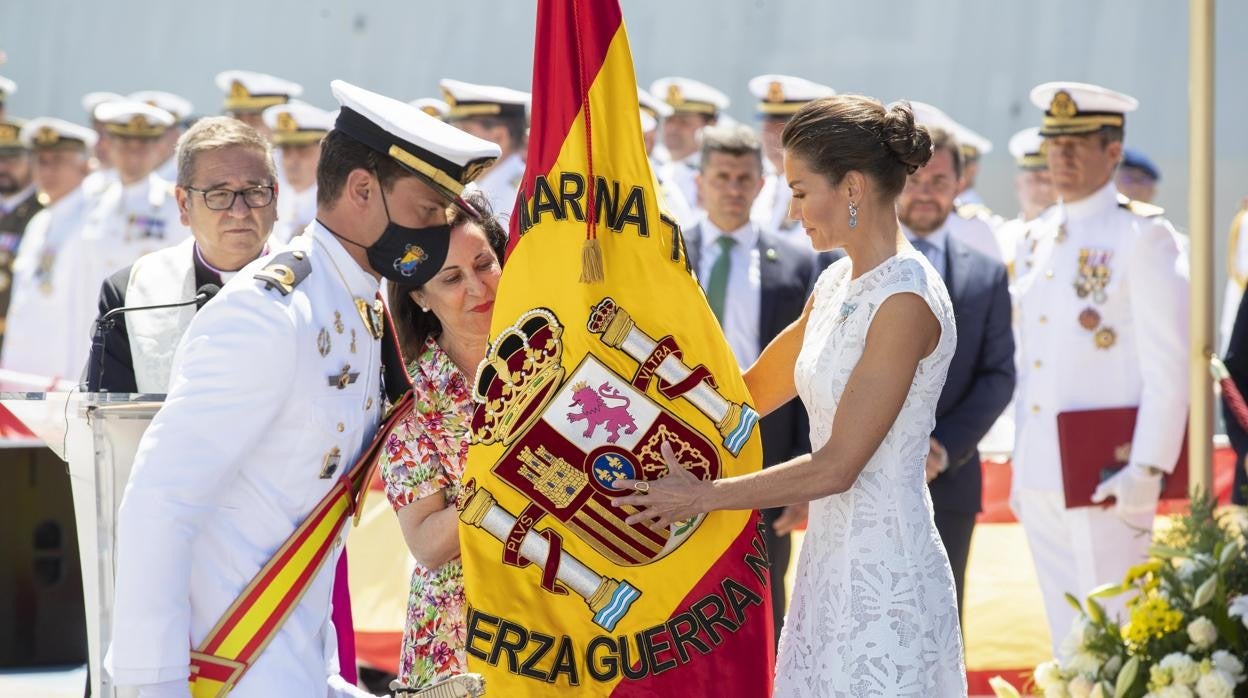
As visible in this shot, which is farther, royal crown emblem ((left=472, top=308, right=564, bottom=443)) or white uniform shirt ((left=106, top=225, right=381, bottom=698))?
royal crown emblem ((left=472, top=308, right=564, bottom=443))

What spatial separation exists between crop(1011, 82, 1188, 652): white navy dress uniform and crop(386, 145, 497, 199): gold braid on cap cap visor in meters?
3.14

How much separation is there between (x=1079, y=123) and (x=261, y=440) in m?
3.85

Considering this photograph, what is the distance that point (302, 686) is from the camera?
2.42 meters

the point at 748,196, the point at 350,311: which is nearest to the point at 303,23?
the point at 748,196

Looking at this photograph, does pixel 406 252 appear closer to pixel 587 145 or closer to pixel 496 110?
pixel 587 145

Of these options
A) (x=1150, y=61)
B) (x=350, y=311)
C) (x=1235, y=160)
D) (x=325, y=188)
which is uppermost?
(x=325, y=188)

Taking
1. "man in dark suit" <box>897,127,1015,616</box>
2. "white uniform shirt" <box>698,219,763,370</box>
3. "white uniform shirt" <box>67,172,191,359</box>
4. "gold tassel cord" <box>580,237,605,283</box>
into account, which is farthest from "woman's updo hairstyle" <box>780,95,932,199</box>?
"white uniform shirt" <box>67,172,191,359</box>

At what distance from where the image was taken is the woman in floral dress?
9.69 ft

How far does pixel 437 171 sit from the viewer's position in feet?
8.55

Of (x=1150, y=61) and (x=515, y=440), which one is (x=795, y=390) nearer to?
(x=515, y=440)

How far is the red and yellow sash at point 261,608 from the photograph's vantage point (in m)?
2.36

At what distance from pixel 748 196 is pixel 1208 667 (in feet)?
9.61

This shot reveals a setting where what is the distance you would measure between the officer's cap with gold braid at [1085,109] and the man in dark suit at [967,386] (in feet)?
2.34

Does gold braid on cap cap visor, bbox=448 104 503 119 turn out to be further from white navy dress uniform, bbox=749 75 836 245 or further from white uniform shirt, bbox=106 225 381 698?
white uniform shirt, bbox=106 225 381 698
